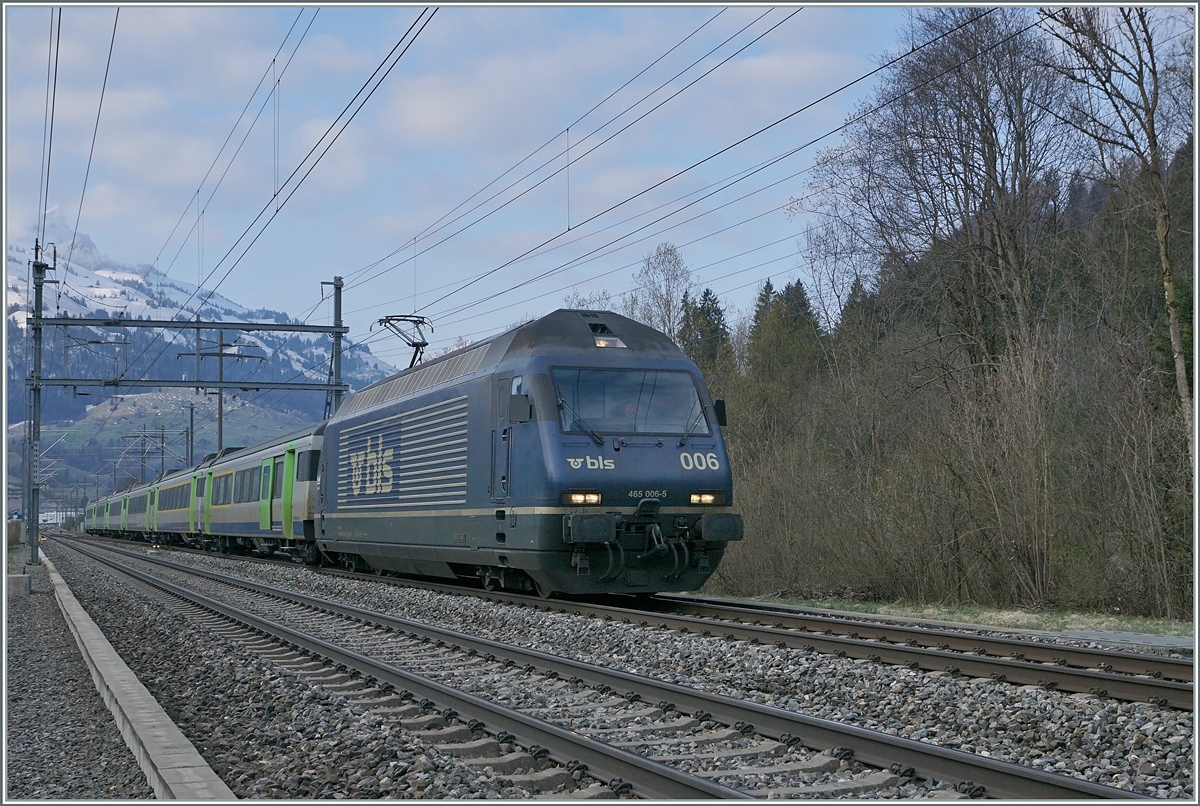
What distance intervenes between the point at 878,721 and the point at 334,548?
663 inches

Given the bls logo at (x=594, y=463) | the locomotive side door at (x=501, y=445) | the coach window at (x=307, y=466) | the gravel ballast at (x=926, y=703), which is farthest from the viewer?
the coach window at (x=307, y=466)

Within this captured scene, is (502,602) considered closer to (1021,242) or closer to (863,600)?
(863,600)

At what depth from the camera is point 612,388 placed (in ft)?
47.7

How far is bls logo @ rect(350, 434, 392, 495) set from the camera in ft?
64.0

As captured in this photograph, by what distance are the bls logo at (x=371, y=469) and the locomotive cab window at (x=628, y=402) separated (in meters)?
6.06

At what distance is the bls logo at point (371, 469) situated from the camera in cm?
1950

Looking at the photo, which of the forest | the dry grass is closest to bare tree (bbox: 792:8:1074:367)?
the forest

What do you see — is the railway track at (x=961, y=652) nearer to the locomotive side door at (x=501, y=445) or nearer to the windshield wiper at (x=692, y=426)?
the locomotive side door at (x=501, y=445)

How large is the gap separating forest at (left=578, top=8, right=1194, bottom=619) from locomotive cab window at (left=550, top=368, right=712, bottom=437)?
431 cm

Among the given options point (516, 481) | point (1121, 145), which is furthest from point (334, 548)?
point (1121, 145)

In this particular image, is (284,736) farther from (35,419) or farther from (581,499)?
(35,419)

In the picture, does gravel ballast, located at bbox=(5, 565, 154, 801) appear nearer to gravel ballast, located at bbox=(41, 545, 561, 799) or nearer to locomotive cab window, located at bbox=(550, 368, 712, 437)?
gravel ballast, located at bbox=(41, 545, 561, 799)

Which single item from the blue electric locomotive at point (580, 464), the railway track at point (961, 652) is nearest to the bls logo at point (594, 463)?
the blue electric locomotive at point (580, 464)

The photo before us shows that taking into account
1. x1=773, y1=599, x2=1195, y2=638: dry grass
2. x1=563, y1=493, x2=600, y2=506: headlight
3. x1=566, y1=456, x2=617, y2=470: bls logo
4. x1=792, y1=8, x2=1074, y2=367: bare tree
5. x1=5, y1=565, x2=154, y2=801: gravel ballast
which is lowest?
x1=5, y1=565, x2=154, y2=801: gravel ballast
